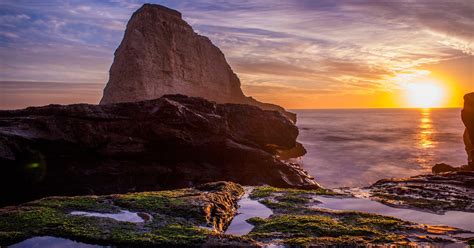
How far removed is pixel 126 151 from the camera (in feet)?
86.6

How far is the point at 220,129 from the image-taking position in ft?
94.9

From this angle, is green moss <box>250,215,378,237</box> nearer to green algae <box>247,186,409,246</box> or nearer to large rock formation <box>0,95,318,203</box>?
green algae <box>247,186,409,246</box>

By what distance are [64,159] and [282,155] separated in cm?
4124

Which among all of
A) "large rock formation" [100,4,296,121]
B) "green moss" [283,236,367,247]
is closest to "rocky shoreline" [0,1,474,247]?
"green moss" [283,236,367,247]

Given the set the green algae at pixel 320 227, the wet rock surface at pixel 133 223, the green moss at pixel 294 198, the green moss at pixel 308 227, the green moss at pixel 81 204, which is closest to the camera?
the wet rock surface at pixel 133 223

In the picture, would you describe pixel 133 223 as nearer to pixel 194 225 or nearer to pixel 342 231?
pixel 194 225

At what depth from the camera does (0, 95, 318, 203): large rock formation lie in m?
24.2

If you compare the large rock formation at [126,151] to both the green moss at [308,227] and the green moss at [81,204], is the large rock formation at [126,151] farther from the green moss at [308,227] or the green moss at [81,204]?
the green moss at [308,227]

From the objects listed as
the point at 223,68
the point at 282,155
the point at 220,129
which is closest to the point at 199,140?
the point at 220,129

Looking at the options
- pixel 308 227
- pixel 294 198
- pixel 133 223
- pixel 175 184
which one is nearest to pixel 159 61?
pixel 175 184

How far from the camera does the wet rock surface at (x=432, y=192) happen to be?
16.8 meters

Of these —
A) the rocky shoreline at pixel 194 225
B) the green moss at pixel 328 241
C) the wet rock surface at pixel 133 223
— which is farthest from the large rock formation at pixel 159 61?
the green moss at pixel 328 241

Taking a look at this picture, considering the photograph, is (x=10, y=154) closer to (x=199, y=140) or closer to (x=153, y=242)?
(x=199, y=140)

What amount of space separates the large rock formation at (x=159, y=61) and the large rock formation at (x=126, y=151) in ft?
229
